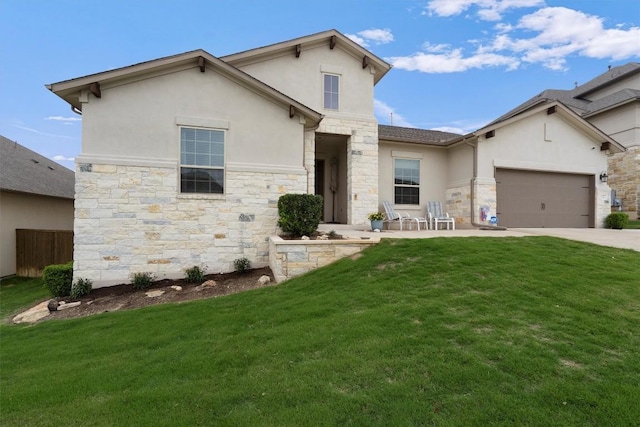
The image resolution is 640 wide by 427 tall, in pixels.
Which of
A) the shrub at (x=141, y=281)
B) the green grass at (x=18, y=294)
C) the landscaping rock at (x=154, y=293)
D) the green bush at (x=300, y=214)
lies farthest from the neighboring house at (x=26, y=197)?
the green bush at (x=300, y=214)

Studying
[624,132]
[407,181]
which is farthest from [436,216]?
[624,132]

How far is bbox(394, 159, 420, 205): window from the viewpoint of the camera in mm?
13211

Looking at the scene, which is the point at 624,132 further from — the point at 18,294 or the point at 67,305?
the point at 18,294

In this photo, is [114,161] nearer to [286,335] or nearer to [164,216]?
[164,216]

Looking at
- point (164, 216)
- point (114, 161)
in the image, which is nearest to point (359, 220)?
point (164, 216)

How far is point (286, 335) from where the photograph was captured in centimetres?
410

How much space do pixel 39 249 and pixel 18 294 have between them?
10.6 ft

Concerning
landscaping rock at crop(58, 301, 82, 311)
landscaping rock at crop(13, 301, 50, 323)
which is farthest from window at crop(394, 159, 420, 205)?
landscaping rock at crop(13, 301, 50, 323)

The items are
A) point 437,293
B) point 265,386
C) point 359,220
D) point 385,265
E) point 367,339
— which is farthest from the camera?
point 359,220

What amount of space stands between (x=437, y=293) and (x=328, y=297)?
1694mm

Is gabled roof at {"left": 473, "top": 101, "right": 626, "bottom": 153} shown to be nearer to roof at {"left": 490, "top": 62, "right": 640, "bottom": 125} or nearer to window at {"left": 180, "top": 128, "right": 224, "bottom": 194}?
roof at {"left": 490, "top": 62, "right": 640, "bottom": 125}

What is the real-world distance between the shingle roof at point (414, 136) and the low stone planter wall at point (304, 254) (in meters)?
6.54

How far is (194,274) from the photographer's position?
26.8 ft

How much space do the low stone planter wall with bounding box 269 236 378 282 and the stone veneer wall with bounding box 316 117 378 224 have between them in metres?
4.56
